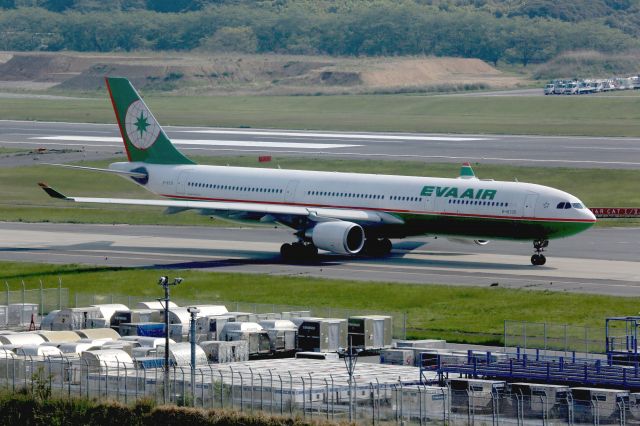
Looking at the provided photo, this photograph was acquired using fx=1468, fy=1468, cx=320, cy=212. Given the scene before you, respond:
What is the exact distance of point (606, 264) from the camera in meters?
90.6

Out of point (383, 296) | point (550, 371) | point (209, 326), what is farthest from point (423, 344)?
point (383, 296)

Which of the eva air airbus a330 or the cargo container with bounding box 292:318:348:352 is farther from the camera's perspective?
the eva air airbus a330

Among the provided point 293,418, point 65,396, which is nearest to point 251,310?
point 65,396

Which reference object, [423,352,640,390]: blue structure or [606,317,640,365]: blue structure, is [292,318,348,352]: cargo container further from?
[606,317,640,365]: blue structure

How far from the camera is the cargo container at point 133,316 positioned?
2874 inches

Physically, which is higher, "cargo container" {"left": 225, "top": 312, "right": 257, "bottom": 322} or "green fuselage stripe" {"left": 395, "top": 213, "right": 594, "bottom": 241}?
"green fuselage stripe" {"left": 395, "top": 213, "right": 594, "bottom": 241}

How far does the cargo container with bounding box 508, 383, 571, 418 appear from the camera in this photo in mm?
52688

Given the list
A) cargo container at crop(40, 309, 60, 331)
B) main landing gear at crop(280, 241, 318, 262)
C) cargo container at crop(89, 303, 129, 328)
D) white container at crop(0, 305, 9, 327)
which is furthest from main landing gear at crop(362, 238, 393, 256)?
white container at crop(0, 305, 9, 327)

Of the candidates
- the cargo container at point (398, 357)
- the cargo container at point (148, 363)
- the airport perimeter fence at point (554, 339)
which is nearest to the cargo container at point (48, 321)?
the cargo container at point (148, 363)

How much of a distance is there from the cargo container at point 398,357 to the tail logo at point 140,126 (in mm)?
45664

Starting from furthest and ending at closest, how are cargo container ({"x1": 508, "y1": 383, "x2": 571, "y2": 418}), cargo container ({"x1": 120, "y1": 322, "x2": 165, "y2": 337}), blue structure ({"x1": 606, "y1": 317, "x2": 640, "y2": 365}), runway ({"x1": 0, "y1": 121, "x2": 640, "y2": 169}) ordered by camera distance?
1. runway ({"x1": 0, "y1": 121, "x2": 640, "y2": 169})
2. cargo container ({"x1": 120, "y1": 322, "x2": 165, "y2": 337})
3. blue structure ({"x1": 606, "y1": 317, "x2": 640, "y2": 365})
4. cargo container ({"x1": 508, "y1": 383, "x2": 571, "y2": 418})

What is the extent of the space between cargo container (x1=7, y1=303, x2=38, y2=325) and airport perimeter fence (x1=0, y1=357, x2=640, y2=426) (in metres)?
16.6

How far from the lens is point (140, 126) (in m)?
107

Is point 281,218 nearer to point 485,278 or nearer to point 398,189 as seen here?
point 398,189
